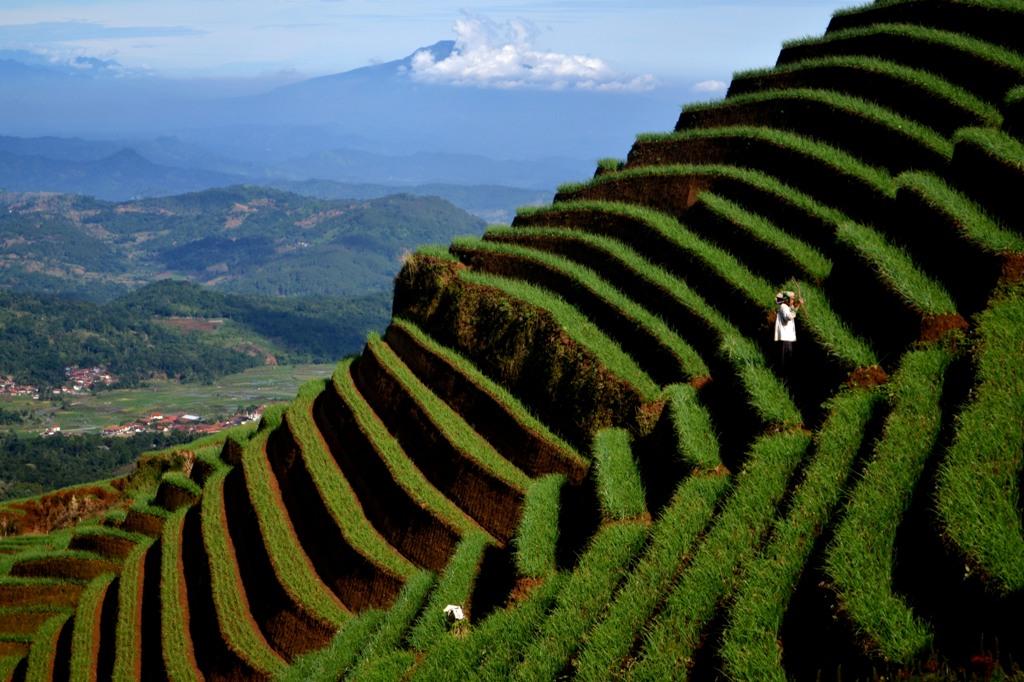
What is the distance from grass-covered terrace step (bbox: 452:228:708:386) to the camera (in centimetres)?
1449

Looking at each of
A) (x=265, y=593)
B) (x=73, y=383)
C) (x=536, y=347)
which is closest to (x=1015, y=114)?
(x=536, y=347)

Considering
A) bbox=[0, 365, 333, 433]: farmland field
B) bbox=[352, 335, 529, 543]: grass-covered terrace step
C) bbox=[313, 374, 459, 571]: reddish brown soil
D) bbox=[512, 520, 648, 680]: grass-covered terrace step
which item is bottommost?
bbox=[0, 365, 333, 433]: farmland field

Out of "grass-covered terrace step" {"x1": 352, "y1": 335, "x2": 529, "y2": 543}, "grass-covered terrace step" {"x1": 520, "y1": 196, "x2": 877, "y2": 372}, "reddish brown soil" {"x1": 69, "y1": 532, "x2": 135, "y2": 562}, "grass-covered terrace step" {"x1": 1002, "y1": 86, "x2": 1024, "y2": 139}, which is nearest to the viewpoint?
"grass-covered terrace step" {"x1": 520, "y1": 196, "x2": 877, "y2": 372}

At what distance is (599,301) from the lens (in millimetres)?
16781

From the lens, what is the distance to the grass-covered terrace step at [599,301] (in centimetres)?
1449

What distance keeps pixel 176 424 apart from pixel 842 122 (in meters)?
116

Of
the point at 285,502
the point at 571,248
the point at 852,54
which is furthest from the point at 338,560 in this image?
the point at 852,54

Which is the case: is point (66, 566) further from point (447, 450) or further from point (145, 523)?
point (447, 450)

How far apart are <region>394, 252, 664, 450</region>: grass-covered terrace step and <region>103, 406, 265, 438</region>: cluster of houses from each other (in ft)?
319

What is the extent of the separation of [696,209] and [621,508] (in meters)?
7.68

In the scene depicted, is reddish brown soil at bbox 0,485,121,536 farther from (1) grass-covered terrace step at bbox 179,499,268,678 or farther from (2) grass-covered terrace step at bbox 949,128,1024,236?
(2) grass-covered terrace step at bbox 949,128,1024,236

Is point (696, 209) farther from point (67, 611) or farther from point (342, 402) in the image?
point (67, 611)

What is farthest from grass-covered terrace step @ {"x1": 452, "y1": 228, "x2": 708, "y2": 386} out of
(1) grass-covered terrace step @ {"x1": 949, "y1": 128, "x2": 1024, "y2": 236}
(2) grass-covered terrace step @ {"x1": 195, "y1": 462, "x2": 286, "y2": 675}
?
(2) grass-covered terrace step @ {"x1": 195, "y1": 462, "x2": 286, "y2": 675}

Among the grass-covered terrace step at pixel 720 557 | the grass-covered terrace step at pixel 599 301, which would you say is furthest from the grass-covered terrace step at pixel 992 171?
the grass-covered terrace step at pixel 599 301
